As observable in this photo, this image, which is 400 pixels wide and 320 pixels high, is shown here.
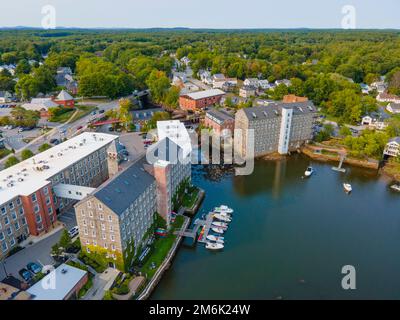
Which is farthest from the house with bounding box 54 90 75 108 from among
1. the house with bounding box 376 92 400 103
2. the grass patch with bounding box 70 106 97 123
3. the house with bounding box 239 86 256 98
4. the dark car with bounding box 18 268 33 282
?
the house with bounding box 376 92 400 103

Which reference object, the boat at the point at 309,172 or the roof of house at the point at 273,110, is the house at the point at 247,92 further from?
the boat at the point at 309,172

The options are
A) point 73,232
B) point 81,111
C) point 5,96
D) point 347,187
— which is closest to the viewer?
point 73,232

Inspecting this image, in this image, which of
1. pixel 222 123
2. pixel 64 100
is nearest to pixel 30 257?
pixel 222 123

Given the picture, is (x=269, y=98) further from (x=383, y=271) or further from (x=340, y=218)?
(x=383, y=271)

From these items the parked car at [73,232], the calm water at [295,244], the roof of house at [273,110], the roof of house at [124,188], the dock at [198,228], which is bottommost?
the calm water at [295,244]

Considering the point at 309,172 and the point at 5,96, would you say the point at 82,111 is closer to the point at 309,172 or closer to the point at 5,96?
the point at 5,96

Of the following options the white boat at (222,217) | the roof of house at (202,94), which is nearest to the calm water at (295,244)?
the white boat at (222,217)

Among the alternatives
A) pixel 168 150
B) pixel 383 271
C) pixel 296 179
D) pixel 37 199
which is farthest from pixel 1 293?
pixel 296 179
